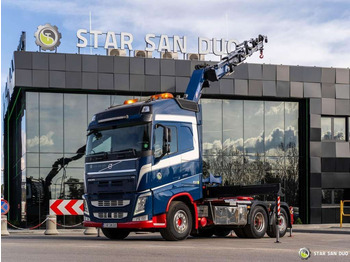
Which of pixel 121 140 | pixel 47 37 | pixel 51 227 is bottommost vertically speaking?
pixel 51 227

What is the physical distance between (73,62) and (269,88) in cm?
Result: 1096

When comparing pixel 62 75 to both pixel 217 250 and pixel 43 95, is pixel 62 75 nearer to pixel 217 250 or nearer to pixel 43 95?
pixel 43 95

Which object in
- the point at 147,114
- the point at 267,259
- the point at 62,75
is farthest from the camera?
the point at 62,75

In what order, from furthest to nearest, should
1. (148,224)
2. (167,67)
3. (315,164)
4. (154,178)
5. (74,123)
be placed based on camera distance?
(315,164), (167,67), (74,123), (154,178), (148,224)

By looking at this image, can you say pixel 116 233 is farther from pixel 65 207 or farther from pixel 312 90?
pixel 312 90

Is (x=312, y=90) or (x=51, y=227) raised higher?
(x=312, y=90)

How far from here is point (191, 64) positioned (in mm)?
35844

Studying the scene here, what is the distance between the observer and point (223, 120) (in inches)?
1453

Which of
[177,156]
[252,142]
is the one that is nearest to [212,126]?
[252,142]

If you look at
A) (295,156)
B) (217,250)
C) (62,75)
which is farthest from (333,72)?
(217,250)

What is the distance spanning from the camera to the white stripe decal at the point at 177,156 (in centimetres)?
1628

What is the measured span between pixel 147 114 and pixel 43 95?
1838 centimetres

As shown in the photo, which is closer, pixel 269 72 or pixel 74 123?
pixel 74 123

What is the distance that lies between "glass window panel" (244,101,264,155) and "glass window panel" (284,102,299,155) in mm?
1494
